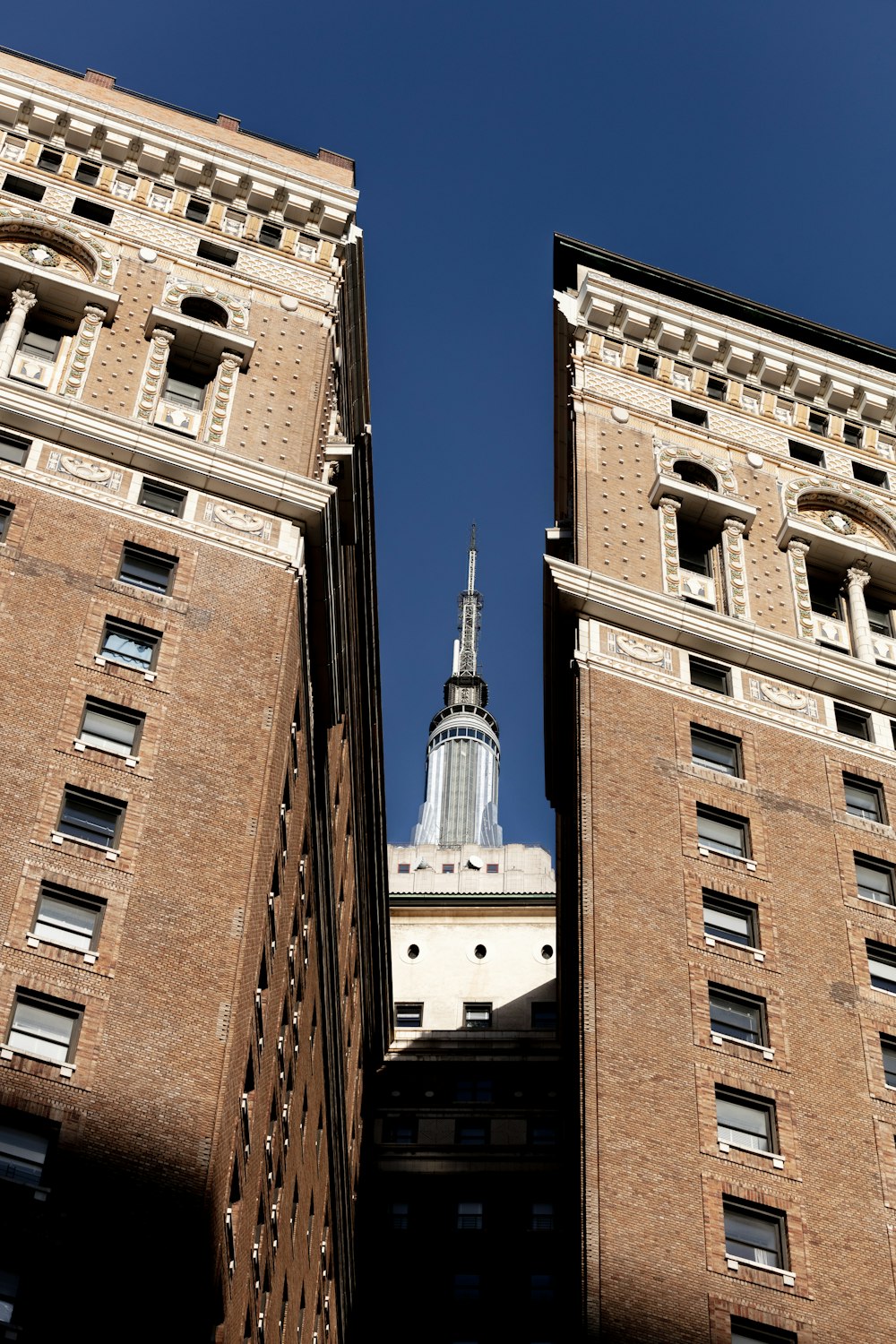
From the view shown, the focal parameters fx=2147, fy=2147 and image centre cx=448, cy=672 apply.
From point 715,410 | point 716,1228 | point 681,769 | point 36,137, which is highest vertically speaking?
point 36,137

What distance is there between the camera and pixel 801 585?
228 ft

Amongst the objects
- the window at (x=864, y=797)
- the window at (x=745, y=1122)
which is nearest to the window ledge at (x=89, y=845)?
the window at (x=745, y=1122)

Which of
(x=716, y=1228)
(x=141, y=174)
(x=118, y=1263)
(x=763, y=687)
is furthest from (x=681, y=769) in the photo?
(x=141, y=174)

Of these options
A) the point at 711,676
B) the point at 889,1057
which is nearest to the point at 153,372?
the point at 711,676

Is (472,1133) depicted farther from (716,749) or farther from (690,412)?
(690,412)

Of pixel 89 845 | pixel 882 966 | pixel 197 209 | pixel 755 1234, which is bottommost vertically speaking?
pixel 755 1234

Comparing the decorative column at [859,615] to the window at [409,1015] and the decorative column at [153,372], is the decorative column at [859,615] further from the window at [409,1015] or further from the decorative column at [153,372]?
the window at [409,1015]

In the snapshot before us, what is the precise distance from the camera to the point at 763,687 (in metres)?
64.4

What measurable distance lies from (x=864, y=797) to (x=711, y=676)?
599cm

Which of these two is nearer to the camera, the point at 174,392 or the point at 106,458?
the point at 106,458

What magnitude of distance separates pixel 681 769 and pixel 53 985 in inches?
835

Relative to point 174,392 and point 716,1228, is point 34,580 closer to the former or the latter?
point 174,392

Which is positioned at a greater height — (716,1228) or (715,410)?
(715,410)

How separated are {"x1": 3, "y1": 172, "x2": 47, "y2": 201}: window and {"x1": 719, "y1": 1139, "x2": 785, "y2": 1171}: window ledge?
39441mm
